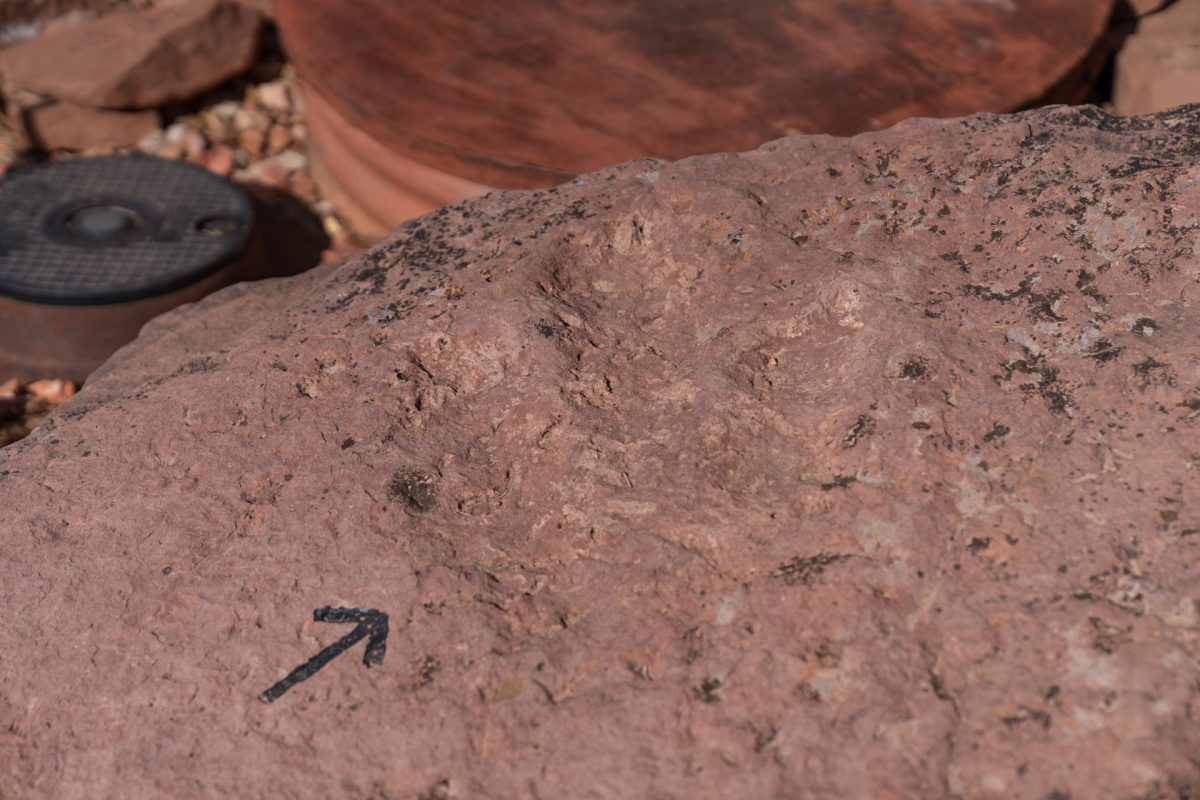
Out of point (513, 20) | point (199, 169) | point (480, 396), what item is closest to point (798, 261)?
point (480, 396)

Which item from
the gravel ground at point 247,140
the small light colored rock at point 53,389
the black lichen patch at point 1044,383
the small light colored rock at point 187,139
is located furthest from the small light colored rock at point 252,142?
the black lichen patch at point 1044,383

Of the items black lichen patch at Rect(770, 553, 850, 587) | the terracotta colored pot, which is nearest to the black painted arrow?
black lichen patch at Rect(770, 553, 850, 587)

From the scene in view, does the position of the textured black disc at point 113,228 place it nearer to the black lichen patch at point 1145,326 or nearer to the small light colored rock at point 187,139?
the small light colored rock at point 187,139

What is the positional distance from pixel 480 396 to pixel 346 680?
36 cm

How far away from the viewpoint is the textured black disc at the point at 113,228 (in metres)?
2.50

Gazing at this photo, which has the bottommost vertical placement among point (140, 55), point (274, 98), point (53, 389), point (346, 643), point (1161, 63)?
point (53, 389)

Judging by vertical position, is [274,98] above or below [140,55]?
below

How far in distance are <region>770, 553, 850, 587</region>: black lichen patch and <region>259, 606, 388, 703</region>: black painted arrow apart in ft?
1.17

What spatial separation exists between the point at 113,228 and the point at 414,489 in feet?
6.02

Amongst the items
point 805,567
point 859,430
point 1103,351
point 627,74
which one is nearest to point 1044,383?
point 1103,351

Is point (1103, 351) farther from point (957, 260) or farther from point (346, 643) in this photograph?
point (346, 643)

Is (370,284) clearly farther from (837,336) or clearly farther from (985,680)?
(985,680)

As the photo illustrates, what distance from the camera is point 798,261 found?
4.37ft

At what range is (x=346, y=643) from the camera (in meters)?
1.07
